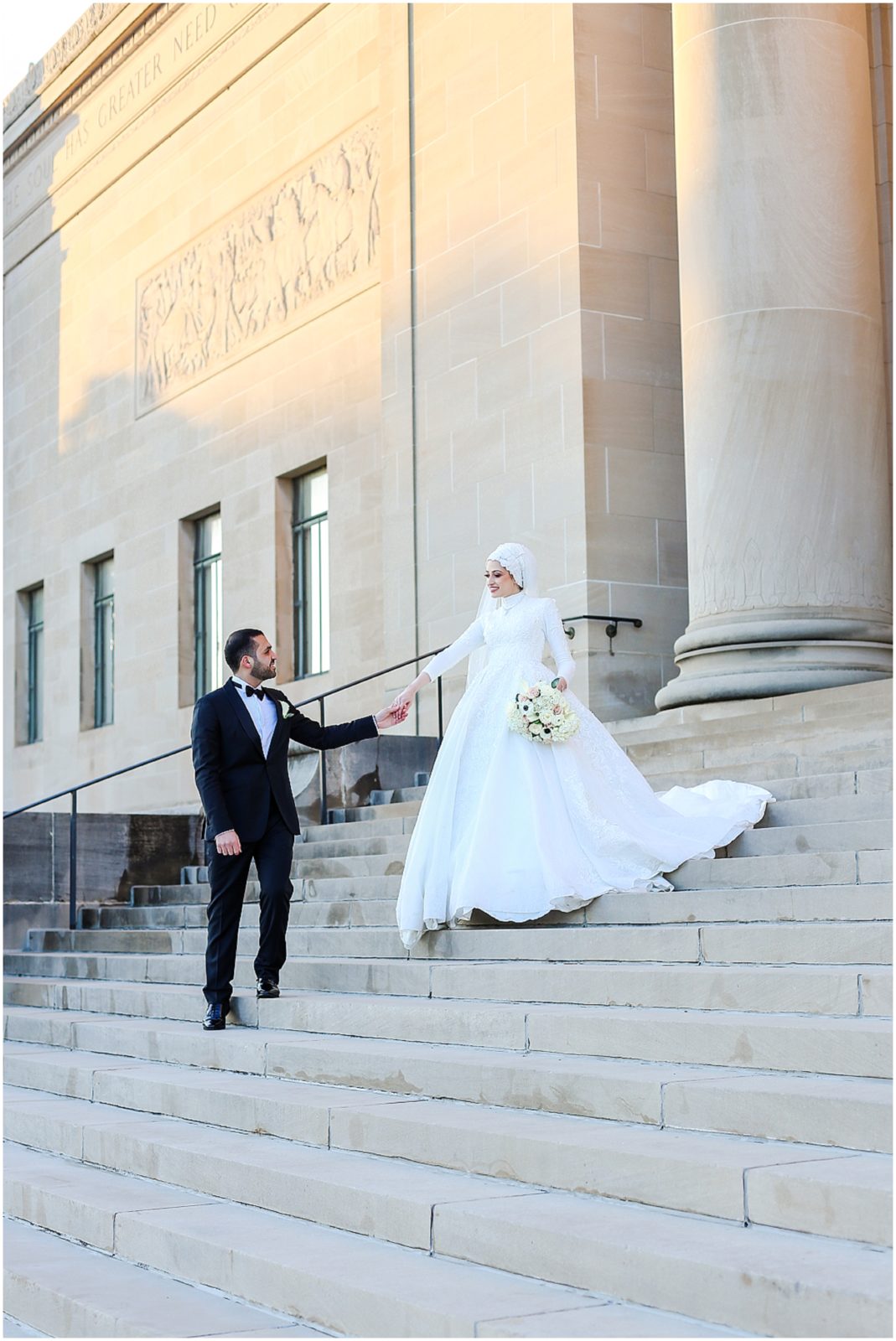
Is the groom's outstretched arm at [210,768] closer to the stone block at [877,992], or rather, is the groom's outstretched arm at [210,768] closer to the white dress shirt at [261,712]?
the white dress shirt at [261,712]

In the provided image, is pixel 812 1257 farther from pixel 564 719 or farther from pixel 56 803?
pixel 56 803

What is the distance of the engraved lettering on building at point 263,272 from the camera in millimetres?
19688

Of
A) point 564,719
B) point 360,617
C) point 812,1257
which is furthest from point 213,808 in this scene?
point 360,617

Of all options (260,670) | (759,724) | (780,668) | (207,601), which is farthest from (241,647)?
(207,601)

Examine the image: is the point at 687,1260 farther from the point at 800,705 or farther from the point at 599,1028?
the point at 800,705

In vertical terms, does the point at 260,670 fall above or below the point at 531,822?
above

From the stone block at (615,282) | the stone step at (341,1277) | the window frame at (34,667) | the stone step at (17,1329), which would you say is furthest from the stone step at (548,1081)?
the window frame at (34,667)

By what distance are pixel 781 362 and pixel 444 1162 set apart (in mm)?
8304

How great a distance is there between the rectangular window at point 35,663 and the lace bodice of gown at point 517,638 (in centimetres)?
1875

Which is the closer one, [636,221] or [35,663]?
[636,221]

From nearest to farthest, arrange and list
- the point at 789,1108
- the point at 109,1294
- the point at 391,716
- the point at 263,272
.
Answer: the point at 789,1108, the point at 109,1294, the point at 391,716, the point at 263,272

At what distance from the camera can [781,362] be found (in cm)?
1232

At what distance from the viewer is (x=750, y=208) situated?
1255 cm

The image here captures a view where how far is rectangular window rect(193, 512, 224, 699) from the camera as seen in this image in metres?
22.5
